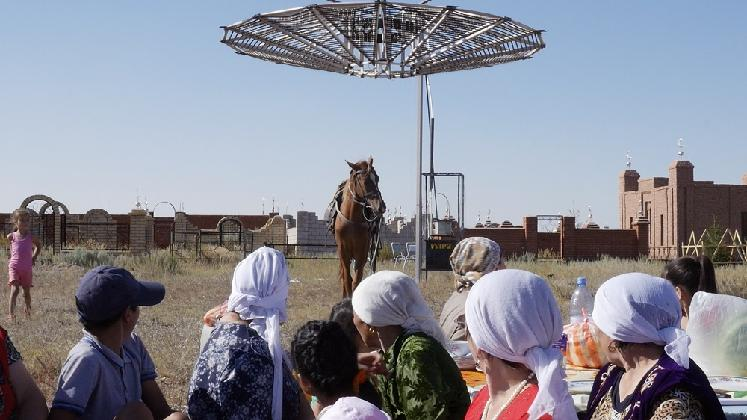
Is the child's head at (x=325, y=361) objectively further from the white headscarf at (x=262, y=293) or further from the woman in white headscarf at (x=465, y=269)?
the woman in white headscarf at (x=465, y=269)

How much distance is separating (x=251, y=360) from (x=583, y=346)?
9.11ft

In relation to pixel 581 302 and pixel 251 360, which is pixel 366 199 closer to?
pixel 581 302

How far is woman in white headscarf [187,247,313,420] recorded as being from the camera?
130 inches

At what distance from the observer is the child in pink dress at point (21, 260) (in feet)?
43.0

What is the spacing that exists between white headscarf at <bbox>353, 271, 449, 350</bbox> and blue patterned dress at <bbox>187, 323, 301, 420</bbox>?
812mm

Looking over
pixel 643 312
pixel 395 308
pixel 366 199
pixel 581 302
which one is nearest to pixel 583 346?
pixel 581 302

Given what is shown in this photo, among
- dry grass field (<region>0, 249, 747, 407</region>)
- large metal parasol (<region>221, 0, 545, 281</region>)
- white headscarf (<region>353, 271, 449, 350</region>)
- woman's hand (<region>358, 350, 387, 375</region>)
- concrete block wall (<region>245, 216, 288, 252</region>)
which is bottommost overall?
dry grass field (<region>0, 249, 747, 407</region>)

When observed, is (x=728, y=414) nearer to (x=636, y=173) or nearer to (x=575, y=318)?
(x=575, y=318)

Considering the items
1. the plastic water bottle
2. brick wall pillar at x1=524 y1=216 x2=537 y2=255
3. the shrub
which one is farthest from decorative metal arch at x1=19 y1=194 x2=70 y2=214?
the plastic water bottle

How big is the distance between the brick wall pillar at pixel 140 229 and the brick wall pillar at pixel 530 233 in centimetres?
1612

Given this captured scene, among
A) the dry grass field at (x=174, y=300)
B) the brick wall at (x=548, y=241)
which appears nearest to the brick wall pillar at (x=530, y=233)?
the brick wall at (x=548, y=241)

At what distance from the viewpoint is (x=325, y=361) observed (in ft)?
11.8

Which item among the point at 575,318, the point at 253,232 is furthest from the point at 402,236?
the point at 575,318

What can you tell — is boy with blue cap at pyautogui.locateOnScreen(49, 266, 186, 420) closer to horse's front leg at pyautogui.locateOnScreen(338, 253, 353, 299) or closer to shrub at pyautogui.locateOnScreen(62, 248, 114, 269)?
horse's front leg at pyautogui.locateOnScreen(338, 253, 353, 299)
